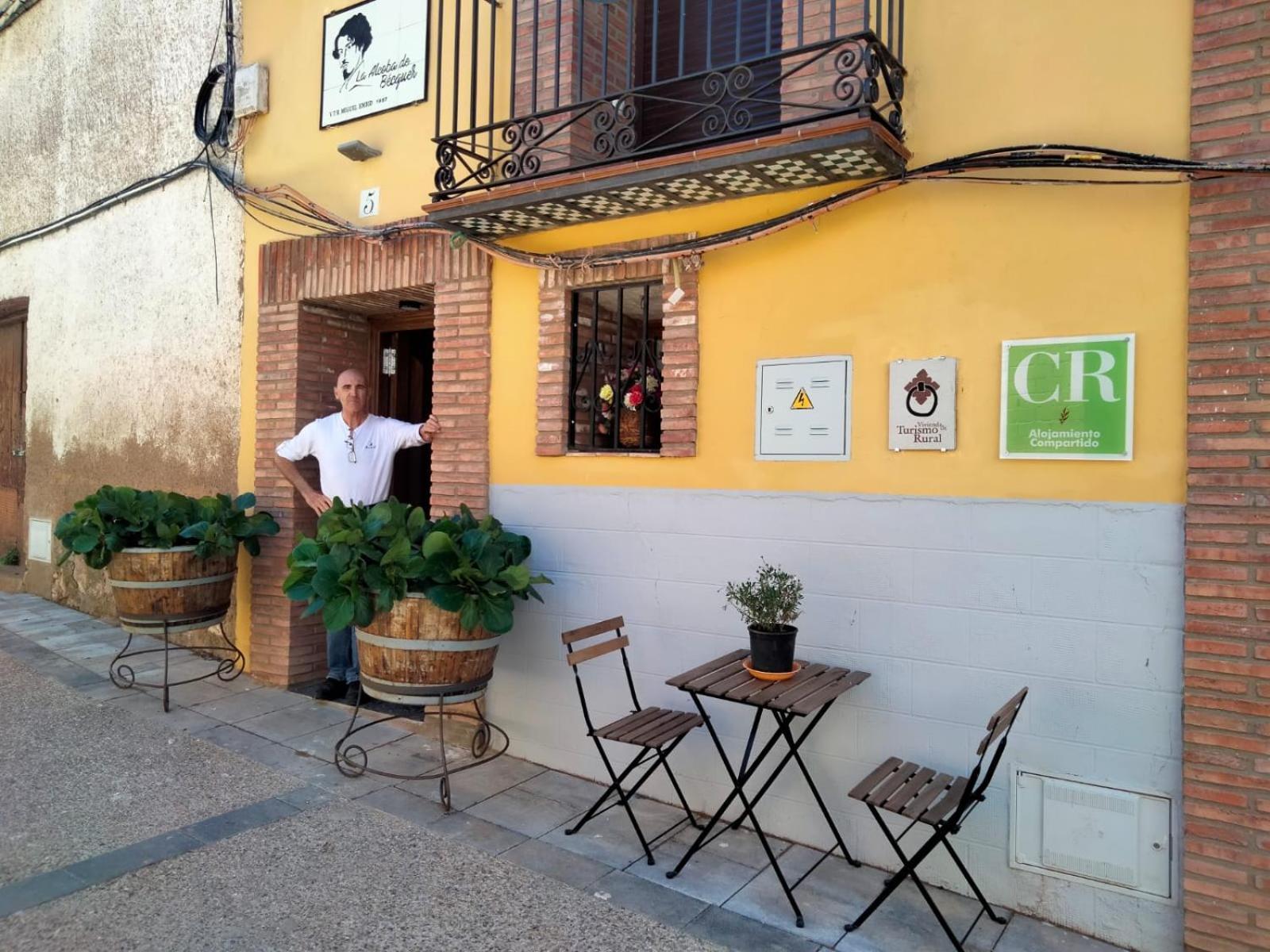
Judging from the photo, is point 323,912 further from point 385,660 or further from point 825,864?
point 825,864

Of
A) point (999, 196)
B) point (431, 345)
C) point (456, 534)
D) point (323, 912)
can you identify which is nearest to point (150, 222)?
point (431, 345)

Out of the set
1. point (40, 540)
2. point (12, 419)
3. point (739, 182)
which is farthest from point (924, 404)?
point (12, 419)

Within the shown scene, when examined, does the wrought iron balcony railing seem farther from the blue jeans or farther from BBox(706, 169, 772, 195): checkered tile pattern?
the blue jeans

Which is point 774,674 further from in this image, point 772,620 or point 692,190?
point 692,190

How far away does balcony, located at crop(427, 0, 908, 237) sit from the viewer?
11.2 ft

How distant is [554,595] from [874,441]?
1.88 metres

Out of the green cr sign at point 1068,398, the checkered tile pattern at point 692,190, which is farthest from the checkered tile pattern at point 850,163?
the green cr sign at point 1068,398

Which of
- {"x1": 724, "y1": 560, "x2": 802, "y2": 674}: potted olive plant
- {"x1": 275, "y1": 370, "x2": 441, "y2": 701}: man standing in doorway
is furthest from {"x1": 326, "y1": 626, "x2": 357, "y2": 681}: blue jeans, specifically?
{"x1": 724, "y1": 560, "x2": 802, "y2": 674}: potted olive plant

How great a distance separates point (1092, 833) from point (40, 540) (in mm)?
9216

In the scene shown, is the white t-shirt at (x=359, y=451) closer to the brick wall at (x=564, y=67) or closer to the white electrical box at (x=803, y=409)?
the brick wall at (x=564, y=67)

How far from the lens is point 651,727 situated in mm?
3697

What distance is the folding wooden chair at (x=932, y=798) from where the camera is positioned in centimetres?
286

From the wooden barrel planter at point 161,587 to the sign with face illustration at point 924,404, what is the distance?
13.7 ft

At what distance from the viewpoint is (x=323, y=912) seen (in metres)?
3.11
